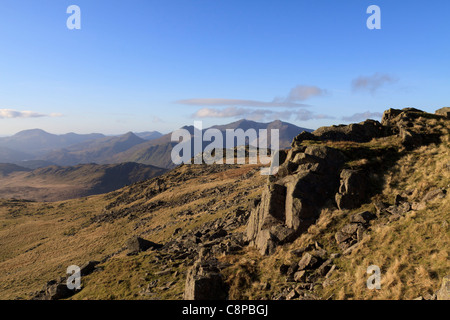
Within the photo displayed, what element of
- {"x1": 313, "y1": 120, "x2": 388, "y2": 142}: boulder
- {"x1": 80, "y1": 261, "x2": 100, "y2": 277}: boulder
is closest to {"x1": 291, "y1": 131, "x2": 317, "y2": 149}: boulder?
{"x1": 313, "y1": 120, "x2": 388, "y2": 142}: boulder

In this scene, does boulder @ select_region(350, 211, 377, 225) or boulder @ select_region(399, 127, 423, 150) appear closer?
boulder @ select_region(350, 211, 377, 225)

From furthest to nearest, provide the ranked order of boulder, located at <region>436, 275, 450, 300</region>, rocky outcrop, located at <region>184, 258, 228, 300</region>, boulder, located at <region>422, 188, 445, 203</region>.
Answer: boulder, located at <region>422, 188, 445, 203</region> → rocky outcrop, located at <region>184, 258, 228, 300</region> → boulder, located at <region>436, 275, 450, 300</region>

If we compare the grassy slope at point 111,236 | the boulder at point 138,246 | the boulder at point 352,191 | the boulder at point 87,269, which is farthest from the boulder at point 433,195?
the boulder at point 87,269

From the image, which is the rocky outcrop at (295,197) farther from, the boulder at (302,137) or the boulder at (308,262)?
the boulder at (302,137)

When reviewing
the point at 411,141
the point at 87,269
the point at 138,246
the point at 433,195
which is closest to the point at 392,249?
the point at 433,195

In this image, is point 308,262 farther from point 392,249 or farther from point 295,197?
point 295,197

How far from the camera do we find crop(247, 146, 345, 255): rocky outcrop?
66.6 feet

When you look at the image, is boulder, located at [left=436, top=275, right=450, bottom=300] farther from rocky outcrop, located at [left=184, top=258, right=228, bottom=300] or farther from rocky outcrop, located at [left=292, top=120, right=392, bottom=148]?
rocky outcrop, located at [left=292, top=120, right=392, bottom=148]

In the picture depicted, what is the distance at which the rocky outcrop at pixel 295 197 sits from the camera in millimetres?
20312

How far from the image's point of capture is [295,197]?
2088cm
